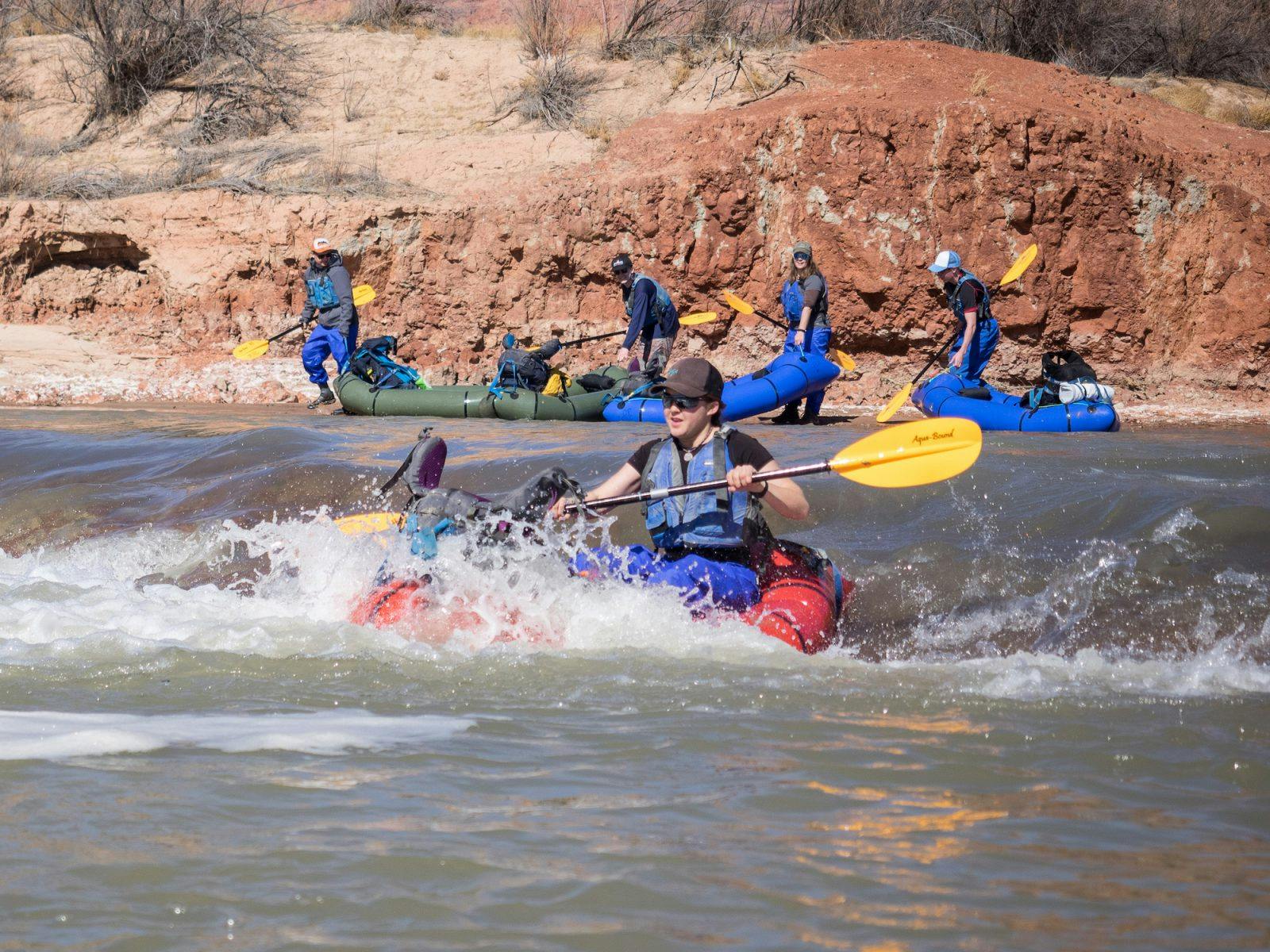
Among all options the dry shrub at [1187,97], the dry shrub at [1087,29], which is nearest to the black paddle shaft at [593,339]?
the dry shrub at [1087,29]

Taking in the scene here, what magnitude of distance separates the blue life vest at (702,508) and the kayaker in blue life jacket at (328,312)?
25.8 ft

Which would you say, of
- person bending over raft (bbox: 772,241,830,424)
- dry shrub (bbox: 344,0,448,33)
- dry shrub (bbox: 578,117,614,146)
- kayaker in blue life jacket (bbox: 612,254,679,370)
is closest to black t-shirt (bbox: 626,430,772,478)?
person bending over raft (bbox: 772,241,830,424)

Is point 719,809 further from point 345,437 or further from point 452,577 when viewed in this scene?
point 345,437

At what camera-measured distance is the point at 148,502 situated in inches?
302

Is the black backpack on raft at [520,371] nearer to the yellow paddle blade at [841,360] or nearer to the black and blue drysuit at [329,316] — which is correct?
the black and blue drysuit at [329,316]

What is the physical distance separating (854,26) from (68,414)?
39.8 feet

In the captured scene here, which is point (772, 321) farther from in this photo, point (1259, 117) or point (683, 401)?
point (1259, 117)

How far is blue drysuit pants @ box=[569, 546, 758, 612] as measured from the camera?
471cm

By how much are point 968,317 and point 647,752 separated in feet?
26.0

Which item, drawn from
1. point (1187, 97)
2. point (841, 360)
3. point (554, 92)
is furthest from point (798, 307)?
point (1187, 97)

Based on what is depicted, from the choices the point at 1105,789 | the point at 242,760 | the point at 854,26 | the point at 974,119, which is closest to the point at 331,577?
the point at 242,760

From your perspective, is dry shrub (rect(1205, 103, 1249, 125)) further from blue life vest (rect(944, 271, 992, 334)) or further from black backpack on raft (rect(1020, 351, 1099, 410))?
blue life vest (rect(944, 271, 992, 334))

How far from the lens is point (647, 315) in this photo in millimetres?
12047

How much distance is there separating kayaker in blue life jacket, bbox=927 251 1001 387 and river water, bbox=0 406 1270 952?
414 centimetres
